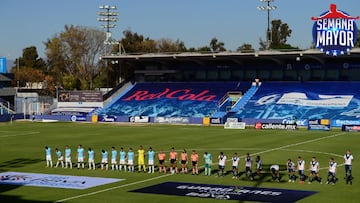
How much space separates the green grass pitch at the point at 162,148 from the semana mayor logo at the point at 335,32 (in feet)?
47.8

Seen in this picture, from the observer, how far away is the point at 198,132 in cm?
6781

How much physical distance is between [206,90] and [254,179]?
60419mm

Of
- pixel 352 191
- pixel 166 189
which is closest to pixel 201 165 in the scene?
pixel 166 189

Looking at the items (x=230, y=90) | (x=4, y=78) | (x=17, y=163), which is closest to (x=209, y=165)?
(x=17, y=163)

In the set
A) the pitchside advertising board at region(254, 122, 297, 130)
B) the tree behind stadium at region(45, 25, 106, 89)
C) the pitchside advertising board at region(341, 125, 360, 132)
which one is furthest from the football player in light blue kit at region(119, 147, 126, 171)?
the tree behind stadium at region(45, 25, 106, 89)

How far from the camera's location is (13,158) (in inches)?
1817

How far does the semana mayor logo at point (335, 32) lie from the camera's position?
78.0m

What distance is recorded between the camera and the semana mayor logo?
78.0 m

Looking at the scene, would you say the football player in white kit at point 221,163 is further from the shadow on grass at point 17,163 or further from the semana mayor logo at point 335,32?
the semana mayor logo at point 335,32

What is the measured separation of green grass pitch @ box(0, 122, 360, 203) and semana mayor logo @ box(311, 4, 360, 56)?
14.6 meters

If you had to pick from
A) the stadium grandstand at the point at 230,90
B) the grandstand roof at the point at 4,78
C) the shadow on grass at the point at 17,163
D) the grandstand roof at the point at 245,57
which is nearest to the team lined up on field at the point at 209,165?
the shadow on grass at the point at 17,163

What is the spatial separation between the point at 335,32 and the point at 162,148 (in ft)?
121

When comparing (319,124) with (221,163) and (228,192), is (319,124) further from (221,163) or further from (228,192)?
(228,192)

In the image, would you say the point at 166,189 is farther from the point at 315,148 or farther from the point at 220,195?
the point at 315,148
